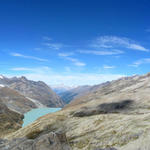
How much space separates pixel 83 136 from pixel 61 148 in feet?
29.1

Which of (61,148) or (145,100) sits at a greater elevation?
(145,100)

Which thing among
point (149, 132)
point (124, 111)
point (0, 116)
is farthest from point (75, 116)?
point (0, 116)

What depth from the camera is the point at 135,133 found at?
3297 cm

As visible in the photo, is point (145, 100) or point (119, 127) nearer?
point (119, 127)

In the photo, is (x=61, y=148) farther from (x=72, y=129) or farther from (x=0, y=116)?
(x=0, y=116)

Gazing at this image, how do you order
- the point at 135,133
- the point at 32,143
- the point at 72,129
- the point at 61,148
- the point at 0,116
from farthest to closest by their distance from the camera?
the point at 0,116, the point at 72,129, the point at 32,143, the point at 61,148, the point at 135,133

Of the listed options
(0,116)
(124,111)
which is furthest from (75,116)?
(0,116)

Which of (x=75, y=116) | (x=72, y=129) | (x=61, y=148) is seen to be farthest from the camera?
(x=75, y=116)

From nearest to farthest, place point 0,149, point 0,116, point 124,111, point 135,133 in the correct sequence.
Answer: point 135,133
point 0,149
point 124,111
point 0,116

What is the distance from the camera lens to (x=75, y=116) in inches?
2660

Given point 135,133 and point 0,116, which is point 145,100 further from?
point 0,116

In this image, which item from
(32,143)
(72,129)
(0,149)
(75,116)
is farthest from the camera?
(75,116)

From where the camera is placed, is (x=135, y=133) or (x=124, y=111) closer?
(x=135, y=133)

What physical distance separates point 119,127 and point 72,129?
17.2 m
